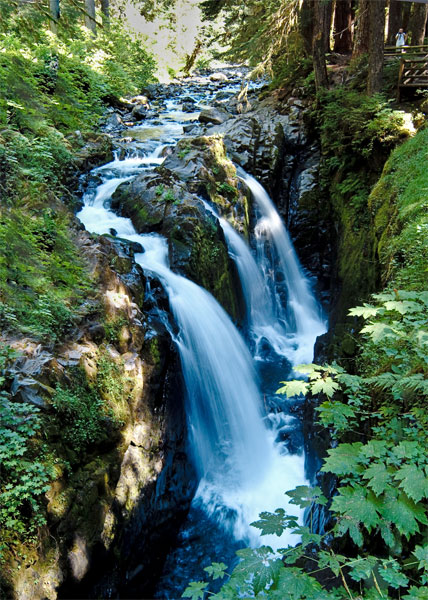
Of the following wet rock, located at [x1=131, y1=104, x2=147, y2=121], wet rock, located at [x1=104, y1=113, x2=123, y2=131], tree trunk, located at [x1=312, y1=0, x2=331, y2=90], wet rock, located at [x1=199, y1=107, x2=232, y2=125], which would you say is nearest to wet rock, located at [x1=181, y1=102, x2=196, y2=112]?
wet rock, located at [x1=131, y1=104, x2=147, y2=121]

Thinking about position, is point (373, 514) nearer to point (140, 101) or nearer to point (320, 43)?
point (320, 43)

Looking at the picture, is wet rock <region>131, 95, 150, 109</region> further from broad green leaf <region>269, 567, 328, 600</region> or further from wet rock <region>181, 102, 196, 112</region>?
broad green leaf <region>269, 567, 328, 600</region>

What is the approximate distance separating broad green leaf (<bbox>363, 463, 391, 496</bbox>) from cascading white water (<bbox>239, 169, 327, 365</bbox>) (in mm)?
8154

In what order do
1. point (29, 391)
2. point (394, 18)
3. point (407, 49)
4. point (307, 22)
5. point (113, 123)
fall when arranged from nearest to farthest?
point (29, 391)
point (407, 49)
point (307, 22)
point (113, 123)
point (394, 18)

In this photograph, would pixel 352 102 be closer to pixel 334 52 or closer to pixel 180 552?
pixel 334 52

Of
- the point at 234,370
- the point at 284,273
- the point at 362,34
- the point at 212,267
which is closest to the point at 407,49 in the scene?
the point at 362,34

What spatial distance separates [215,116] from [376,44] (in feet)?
19.7

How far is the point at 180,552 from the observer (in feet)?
18.3

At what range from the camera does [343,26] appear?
1568cm

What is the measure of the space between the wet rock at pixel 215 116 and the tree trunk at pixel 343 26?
17.4ft

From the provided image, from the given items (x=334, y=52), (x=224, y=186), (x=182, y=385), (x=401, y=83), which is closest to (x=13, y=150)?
(x=182, y=385)

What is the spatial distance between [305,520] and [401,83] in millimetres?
11216

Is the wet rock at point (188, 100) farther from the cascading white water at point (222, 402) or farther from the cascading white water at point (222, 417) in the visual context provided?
the cascading white water at point (222, 417)

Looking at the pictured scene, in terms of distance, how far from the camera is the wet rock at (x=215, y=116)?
14367 millimetres
